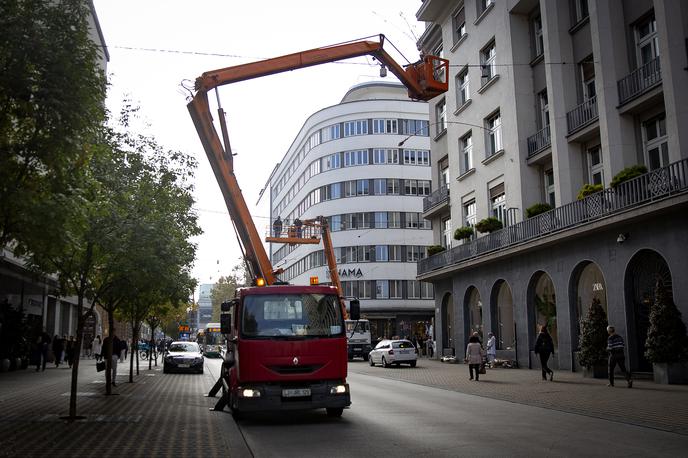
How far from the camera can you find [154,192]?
18.7 m

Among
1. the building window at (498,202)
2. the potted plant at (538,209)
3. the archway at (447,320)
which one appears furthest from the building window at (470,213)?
the potted plant at (538,209)

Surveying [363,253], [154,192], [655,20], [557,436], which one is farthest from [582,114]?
[363,253]

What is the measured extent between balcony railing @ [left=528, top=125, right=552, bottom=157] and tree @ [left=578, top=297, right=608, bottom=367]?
902 cm

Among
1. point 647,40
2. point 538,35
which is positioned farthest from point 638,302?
point 538,35

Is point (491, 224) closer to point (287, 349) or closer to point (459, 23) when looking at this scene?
point (459, 23)

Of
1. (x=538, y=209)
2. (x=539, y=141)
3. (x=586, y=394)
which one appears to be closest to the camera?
(x=586, y=394)

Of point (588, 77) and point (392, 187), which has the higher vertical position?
point (392, 187)

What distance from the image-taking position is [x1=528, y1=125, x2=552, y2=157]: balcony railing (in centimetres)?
2905

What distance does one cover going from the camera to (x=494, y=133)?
1341 inches

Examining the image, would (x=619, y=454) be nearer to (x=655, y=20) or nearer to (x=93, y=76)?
(x=93, y=76)

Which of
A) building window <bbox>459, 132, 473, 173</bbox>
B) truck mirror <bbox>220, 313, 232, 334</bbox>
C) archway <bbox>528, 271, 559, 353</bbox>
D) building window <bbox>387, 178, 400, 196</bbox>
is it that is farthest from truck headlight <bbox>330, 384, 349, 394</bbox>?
building window <bbox>387, 178, 400, 196</bbox>

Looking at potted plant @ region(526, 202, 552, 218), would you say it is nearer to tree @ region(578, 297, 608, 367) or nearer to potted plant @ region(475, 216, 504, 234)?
potted plant @ region(475, 216, 504, 234)

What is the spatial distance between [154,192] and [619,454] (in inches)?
541

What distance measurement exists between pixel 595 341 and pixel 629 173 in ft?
18.1
